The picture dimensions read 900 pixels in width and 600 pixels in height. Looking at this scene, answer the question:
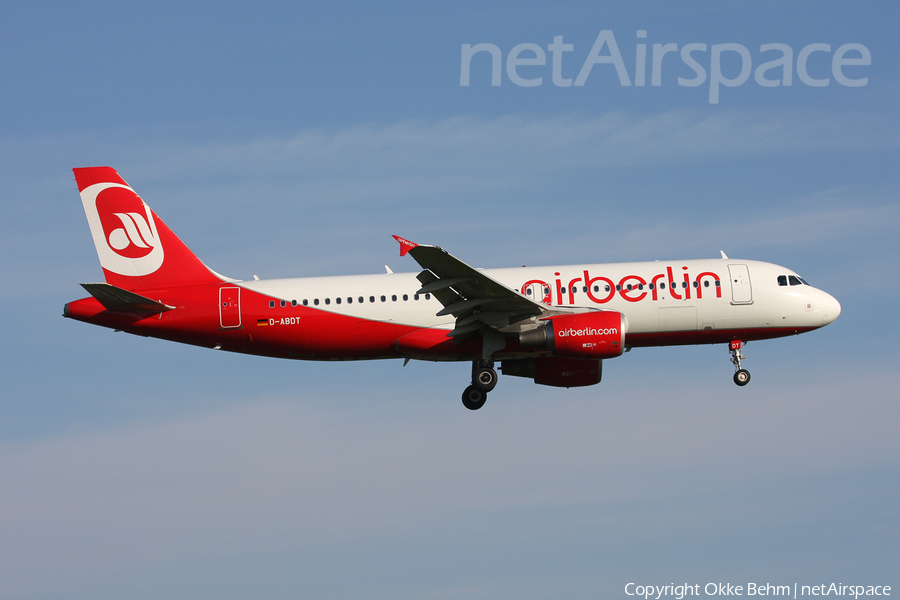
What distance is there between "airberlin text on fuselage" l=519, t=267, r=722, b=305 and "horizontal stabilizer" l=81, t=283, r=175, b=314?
14.4m

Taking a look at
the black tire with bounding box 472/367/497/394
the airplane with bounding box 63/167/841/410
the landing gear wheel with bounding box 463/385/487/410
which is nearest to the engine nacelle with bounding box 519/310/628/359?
the airplane with bounding box 63/167/841/410

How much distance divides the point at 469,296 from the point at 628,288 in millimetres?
6433

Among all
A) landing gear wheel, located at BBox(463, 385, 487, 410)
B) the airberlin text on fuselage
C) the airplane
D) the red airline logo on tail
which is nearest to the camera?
the airplane

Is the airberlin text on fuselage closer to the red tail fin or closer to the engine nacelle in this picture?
the engine nacelle

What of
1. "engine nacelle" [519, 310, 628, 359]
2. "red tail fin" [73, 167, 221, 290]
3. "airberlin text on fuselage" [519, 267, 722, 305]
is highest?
"red tail fin" [73, 167, 221, 290]

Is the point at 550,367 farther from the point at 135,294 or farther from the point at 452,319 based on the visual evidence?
the point at 135,294

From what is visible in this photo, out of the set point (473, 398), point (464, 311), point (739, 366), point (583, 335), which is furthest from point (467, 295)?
point (739, 366)

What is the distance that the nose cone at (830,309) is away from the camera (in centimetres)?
4062

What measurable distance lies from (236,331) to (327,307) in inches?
148

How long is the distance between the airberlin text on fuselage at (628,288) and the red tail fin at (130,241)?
13560 millimetres

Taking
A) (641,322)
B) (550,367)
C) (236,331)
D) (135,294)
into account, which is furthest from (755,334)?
(135,294)

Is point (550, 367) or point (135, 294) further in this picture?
point (550, 367)

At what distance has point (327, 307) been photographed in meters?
39.6

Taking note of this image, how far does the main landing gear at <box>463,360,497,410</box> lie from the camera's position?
133ft
